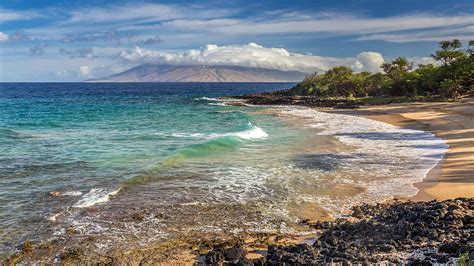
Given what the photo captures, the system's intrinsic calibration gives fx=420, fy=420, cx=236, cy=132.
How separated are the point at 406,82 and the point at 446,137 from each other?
42.7 m

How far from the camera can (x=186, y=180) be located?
61.8 ft

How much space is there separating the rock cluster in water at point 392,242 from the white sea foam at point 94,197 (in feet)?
21.3

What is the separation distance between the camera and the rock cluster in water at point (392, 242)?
897 cm

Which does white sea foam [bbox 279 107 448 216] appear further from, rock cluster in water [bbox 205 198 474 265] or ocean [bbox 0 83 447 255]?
rock cluster in water [bbox 205 198 474 265]

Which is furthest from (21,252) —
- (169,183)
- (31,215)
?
(169,183)

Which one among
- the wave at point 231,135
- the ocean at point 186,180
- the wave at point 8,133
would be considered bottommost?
the ocean at point 186,180

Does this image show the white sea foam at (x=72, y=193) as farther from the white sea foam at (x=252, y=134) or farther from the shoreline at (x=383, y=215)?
the white sea foam at (x=252, y=134)

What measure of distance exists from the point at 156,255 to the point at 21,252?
353 cm

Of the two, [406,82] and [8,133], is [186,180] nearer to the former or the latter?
[8,133]

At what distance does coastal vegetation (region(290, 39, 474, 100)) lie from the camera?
60656 mm

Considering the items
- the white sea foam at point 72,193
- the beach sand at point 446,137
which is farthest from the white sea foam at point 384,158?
the white sea foam at point 72,193

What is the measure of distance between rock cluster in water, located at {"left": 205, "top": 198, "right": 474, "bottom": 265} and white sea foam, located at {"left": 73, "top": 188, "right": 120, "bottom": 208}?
21.3ft

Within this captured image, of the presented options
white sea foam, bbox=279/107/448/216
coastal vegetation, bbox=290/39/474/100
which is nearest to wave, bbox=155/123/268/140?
white sea foam, bbox=279/107/448/216

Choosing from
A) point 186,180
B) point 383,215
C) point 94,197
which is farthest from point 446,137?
point 94,197
